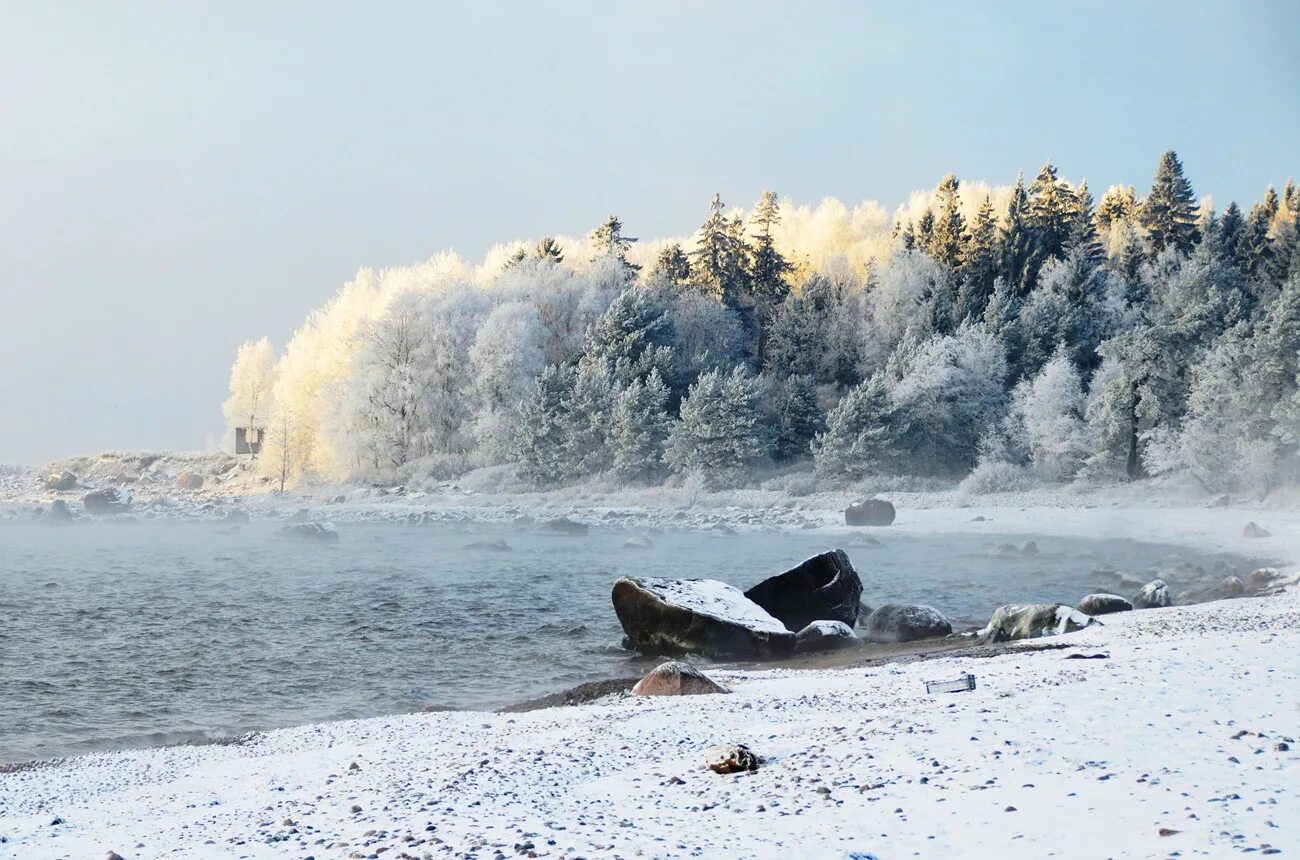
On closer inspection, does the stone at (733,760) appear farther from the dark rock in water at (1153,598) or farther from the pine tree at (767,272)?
the pine tree at (767,272)

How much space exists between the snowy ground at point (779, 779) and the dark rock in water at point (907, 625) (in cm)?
599

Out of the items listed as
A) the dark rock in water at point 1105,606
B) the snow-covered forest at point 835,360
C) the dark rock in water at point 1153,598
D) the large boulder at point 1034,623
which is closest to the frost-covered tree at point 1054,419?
the snow-covered forest at point 835,360

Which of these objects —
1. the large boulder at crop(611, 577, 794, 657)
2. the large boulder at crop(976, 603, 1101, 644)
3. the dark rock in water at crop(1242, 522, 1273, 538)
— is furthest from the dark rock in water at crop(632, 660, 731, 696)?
the dark rock in water at crop(1242, 522, 1273, 538)

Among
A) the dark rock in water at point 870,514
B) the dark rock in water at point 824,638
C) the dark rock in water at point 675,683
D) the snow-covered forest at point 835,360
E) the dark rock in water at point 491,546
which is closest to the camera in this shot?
the dark rock in water at point 675,683

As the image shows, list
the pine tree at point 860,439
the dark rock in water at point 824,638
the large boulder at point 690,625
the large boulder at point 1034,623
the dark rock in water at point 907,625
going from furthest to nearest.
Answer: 1. the pine tree at point 860,439
2. the dark rock in water at point 907,625
3. the dark rock in water at point 824,638
4. the large boulder at point 690,625
5. the large boulder at point 1034,623

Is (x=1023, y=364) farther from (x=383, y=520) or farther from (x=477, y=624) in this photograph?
(x=477, y=624)

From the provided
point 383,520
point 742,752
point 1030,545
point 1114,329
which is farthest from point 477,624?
point 1114,329

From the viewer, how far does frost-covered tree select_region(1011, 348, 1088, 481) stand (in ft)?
157

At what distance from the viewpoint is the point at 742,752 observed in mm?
7031

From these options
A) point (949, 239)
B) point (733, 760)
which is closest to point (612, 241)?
point (949, 239)

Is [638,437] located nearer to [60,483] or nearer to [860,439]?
[860,439]

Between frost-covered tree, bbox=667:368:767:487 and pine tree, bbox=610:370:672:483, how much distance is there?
149 centimetres

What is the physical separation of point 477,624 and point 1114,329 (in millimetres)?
51840

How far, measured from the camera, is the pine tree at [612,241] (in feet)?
239
